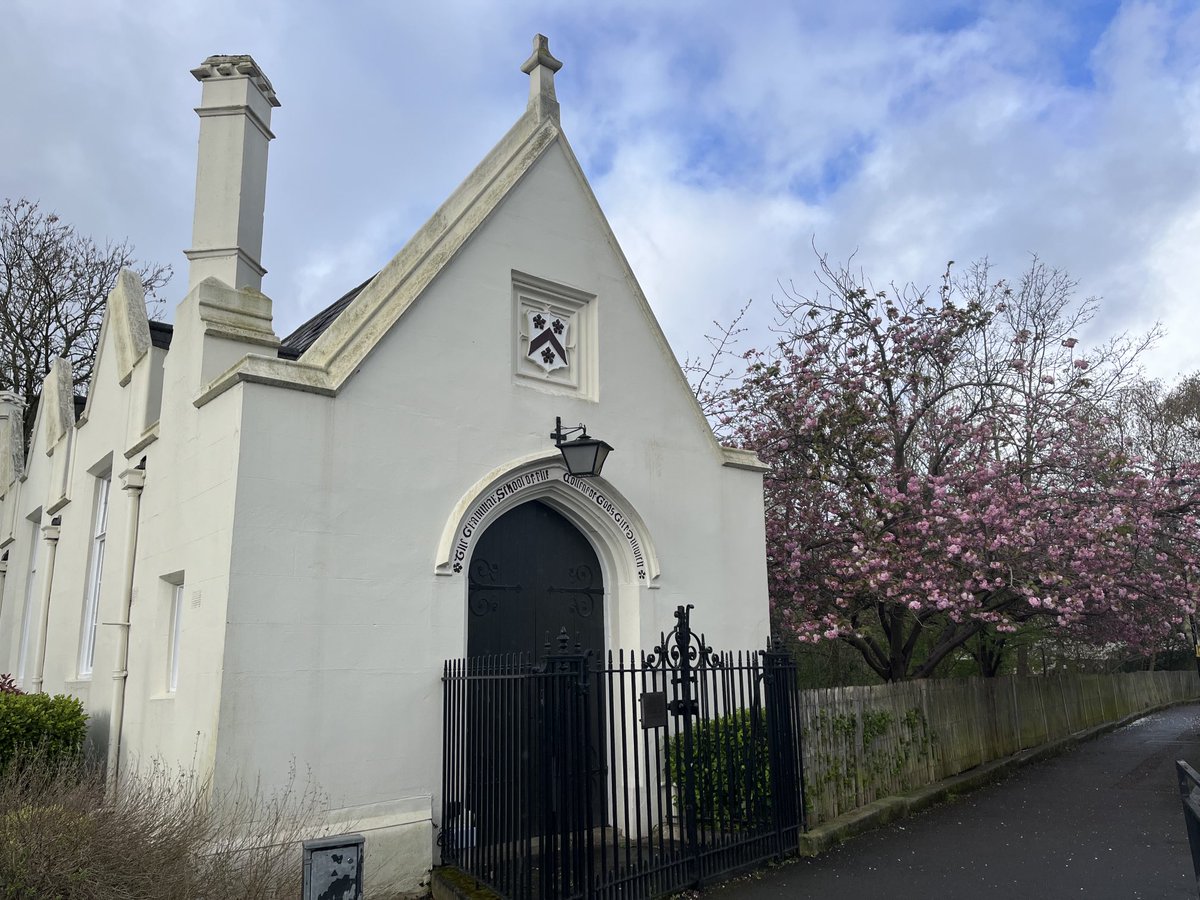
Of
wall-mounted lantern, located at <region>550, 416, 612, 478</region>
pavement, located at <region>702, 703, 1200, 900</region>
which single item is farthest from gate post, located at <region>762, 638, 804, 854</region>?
wall-mounted lantern, located at <region>550, 416, 612, 478</region>

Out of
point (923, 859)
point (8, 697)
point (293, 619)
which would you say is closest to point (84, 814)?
point (293, 619)

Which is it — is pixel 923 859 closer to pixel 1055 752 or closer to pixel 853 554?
pixel 853 554

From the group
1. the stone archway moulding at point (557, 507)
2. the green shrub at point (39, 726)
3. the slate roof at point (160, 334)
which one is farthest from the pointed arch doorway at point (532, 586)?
the slate roof at point (160, 334)

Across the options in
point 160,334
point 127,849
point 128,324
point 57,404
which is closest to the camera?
point 127,849

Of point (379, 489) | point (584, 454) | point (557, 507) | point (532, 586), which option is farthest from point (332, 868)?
point (557, 507)

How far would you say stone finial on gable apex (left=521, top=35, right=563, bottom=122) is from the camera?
10.1m

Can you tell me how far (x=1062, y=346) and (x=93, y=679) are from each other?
1466cm

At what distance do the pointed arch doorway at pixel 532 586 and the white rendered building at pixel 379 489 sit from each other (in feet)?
0.11

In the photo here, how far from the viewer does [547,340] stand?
9531 millimetres

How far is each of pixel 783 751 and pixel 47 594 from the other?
10688 mm

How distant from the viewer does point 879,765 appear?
424 inches

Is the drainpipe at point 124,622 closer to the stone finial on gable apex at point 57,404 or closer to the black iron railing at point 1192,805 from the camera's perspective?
the stone finial on gable apex at point 57,404

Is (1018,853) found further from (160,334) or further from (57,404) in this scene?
(57,404)

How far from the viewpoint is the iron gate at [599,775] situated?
654 cm
